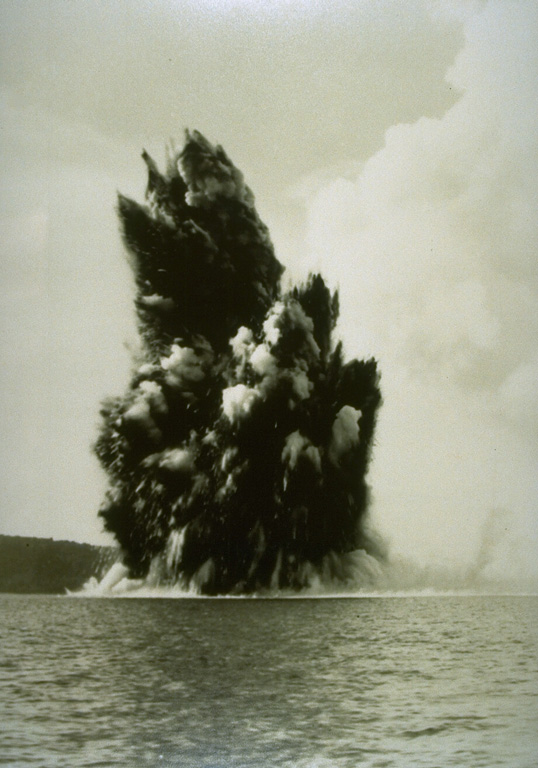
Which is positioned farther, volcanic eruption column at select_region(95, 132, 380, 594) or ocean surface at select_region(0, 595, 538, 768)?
volcanic eruption column at select_region(95, 132, 380, 594)

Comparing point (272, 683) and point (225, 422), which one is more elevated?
point (225, 422)

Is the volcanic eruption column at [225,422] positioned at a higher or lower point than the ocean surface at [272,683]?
higher

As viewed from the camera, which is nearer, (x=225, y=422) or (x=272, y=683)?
(x=272, y=683)

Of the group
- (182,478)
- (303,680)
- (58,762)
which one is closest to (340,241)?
(182,478)

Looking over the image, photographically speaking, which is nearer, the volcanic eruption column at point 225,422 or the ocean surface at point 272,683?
the ocean surface at point 272,683

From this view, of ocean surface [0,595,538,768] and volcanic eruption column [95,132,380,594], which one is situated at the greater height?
volcanic eruption column [95,132,380,594]
